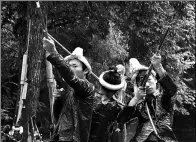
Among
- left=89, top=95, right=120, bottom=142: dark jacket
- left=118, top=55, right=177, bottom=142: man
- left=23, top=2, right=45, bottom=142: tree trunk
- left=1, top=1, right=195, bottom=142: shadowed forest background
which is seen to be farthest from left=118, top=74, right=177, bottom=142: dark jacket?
left=1, top=1, right=195, bottom=142: shadowed forest background

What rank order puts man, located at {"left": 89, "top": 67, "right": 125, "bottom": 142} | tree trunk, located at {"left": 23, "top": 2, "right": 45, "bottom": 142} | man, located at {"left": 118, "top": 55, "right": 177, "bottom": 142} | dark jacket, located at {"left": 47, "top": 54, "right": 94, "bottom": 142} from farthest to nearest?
tree trunk, located at {"left": 23, "top": 2, "right": 45, "bottom": 142}
man, located at {"left": 118, "top": 55, "right": 177, "bottom": 142}
man, located at {"left": 89, "top": 67, "right": 125, "bottom": 142}
dark jacket, located at {"left": 47, "top": 54, "right": 94, "bottom": 142}

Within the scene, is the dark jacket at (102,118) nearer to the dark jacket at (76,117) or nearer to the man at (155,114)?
the dark jacket at (76,117)

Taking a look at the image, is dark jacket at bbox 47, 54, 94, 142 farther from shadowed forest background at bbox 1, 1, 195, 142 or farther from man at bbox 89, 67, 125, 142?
shadowed forest background at bbox 1, 1, 195, 142

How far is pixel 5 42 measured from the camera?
11.1 metres

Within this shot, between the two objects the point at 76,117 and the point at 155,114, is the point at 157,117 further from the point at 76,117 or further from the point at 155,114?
the point at 76,117

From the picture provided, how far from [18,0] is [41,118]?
153 inches

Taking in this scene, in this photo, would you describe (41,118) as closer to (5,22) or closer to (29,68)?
(5,22)

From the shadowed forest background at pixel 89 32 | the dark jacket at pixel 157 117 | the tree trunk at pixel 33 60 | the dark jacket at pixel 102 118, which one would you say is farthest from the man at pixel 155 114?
the shadowed forest background at pixel 89 32

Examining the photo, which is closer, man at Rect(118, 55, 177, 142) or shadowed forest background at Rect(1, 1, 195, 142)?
man at Rect(118, 55, 177, 142)

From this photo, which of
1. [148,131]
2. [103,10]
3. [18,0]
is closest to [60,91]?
[148,131]

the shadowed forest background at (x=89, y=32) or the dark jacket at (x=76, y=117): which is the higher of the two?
the shadowed forest background at (x=89, y=32)

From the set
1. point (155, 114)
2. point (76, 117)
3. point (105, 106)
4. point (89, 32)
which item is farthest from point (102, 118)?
point (89, 32)

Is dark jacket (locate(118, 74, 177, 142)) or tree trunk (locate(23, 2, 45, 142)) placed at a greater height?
tree trunk (locate(23, 2, 45, 142))

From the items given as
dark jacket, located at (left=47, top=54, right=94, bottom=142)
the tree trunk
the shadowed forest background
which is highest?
the shadowed forest background
